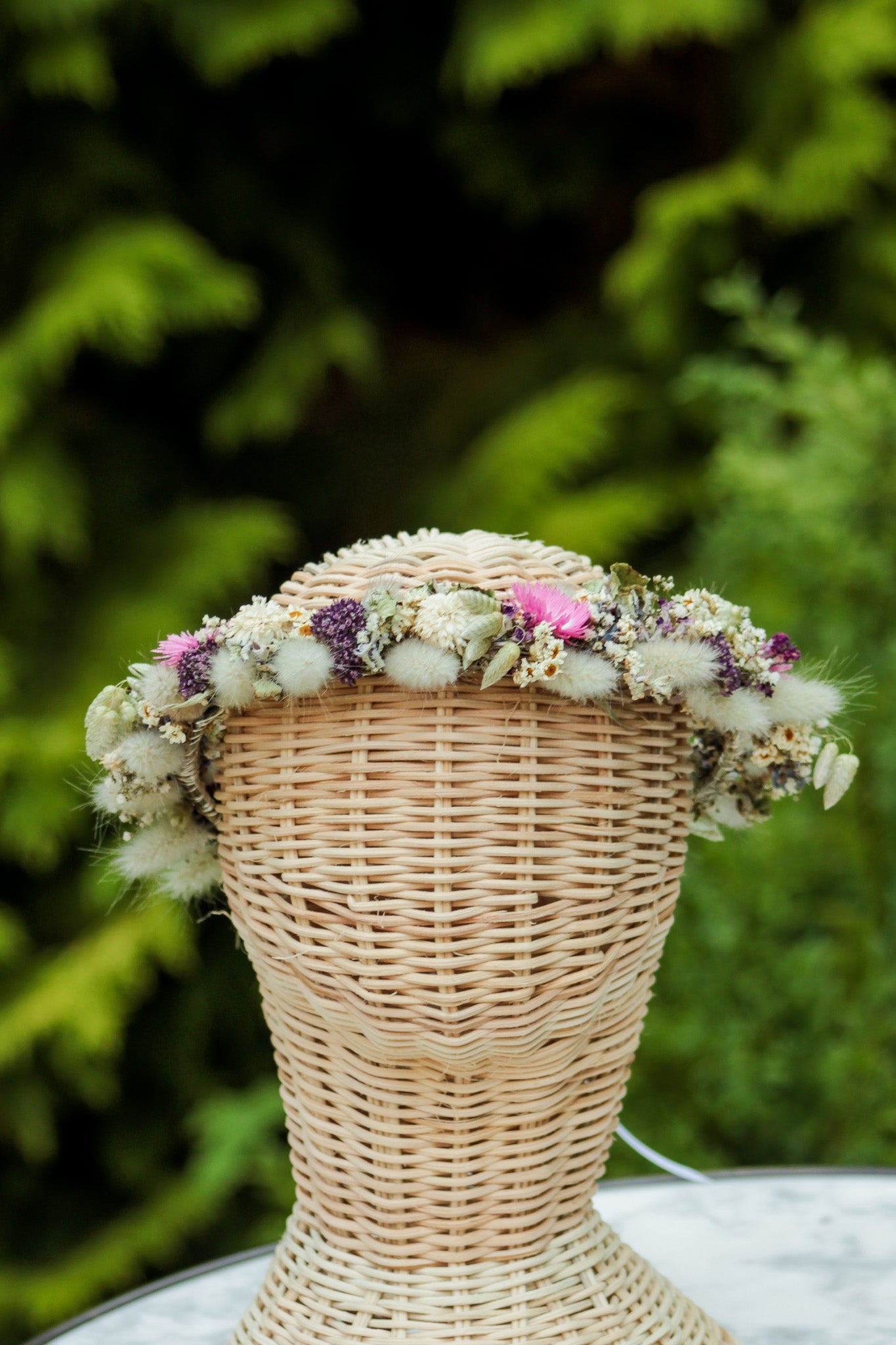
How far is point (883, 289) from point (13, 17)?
1507 mm

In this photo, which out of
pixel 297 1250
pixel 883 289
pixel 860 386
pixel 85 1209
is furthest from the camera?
pixel 85 1209

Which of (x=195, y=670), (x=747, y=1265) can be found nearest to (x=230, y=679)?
(x=195, y=670)

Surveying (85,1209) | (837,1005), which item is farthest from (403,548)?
(85,1209)

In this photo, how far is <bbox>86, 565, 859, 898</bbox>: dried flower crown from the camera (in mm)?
775

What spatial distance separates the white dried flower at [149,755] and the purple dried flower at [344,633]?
0.46 feet

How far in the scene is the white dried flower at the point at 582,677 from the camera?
78 centimetres

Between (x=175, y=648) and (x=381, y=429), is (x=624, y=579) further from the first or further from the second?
(x=381, y=429)

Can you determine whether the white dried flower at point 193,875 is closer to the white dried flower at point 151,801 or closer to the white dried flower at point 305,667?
the white dried flower at point 151,801

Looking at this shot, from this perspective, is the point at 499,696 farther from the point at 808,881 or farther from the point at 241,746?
the point at 808,881

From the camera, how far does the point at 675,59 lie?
2.65 meters

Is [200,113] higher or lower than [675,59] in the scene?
lower

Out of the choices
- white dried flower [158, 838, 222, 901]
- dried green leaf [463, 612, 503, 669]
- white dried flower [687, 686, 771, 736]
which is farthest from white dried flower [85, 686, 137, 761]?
white dried flower [687, 686, 771, 736]

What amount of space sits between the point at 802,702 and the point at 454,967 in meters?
0.30

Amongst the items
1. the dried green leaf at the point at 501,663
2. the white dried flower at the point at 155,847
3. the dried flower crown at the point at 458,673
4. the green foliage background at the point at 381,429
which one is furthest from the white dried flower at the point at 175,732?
the green foliage background at the point at 381,429
